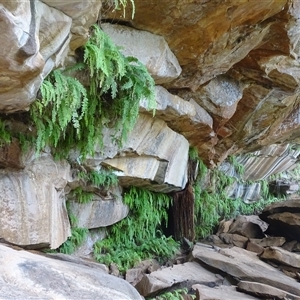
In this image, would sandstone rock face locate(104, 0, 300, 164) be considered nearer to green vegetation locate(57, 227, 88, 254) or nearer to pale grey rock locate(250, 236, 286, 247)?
pale grey rock locate(250, 236, 286, 247)

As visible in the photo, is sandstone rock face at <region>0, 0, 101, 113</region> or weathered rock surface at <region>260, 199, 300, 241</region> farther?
weathered rock surface at <region>260, 199, 300, 241</region>

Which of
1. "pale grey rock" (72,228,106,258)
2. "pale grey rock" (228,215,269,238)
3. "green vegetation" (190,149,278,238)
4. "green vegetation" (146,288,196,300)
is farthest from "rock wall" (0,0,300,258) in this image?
"pale grey rock" (228,215,269,238)

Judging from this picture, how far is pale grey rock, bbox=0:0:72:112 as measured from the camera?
2.47 metres

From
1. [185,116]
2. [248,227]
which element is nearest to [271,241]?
[248,227]

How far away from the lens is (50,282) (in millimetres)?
2635

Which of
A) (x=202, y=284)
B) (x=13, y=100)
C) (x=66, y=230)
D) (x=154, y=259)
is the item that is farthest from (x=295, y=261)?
(x=13, y=100)

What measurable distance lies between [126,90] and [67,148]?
1.29 meters

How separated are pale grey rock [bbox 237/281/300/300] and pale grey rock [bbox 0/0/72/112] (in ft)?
14.8

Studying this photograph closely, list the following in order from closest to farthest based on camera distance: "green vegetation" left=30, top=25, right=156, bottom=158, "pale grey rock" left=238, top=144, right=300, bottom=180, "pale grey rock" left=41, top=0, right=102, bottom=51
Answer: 1. "pale grey rock" left=41, top=0, right=102, bottom=51
2. "green vegetation" left=30, top=25, right=156, bottom=158
3. "pale grey rock" left=238, top=144, right=300, bottom=180

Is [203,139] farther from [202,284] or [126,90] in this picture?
[126,90]

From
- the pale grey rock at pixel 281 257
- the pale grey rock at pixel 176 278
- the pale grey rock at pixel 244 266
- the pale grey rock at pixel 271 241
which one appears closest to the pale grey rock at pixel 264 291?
the pale grey rock at pixel 244 266

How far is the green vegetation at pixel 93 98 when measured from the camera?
3.61 m

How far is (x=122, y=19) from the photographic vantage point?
4.21 m

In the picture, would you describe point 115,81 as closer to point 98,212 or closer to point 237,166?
point 98,212
